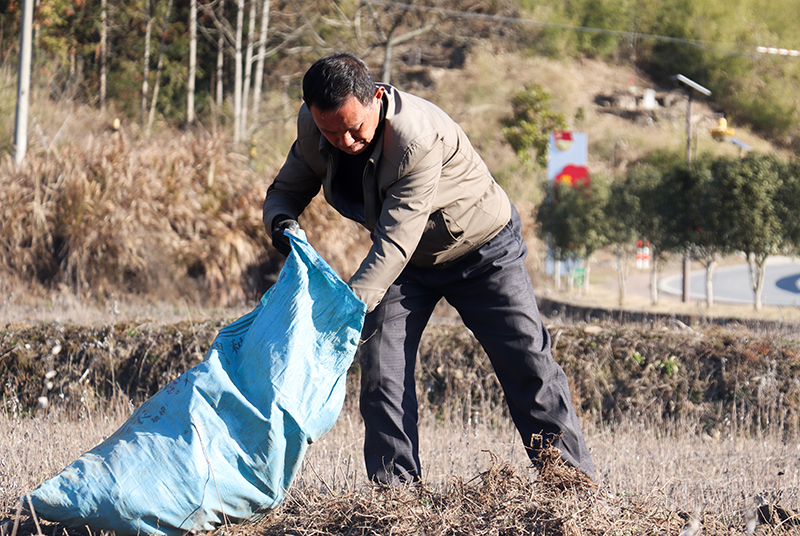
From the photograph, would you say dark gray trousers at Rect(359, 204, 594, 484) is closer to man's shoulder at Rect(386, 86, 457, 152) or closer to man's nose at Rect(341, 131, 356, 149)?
man's shoulder at Rect(386, 86, 457, 152)

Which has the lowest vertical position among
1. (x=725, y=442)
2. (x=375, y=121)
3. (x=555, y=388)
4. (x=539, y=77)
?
(x=725, y=442)

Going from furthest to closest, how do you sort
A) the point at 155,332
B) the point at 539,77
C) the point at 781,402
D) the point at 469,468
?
the point at 539,77 → the point at 155,332 → the point at 781,402 → the point at 469,468

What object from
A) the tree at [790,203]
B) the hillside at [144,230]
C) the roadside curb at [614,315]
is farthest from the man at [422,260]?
the tree at [790,203]

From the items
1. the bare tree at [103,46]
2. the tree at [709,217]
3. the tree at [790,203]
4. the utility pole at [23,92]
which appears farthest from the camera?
the bare tree at [103,46]

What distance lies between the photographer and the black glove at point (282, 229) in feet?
9.04

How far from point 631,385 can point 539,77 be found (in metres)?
38.4

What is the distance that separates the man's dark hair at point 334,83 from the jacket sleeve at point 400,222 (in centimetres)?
27

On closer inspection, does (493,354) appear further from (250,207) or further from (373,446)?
(250,207)

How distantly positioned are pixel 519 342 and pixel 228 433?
3.99 ft

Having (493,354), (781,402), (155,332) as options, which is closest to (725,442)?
(781,402)

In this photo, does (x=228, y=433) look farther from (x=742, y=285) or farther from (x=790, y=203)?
(x=742, y=285)

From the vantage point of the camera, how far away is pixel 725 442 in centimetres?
424

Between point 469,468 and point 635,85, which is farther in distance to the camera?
point 635,85

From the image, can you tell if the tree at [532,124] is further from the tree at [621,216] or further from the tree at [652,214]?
the tree at [652,214]
